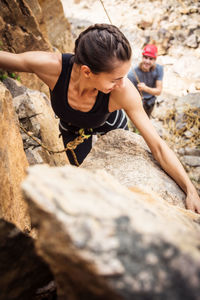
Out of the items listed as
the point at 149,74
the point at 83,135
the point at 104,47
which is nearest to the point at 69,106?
the point at 83,135

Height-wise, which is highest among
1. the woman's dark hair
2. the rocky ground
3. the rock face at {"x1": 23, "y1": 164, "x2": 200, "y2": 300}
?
the woman's dark hair

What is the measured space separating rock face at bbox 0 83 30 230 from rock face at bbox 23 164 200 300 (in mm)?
743

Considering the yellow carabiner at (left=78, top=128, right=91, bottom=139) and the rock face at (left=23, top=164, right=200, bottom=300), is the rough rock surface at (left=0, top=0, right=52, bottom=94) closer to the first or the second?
the yellow carabiner at (left=78, top=128, right=91, bottom=139)

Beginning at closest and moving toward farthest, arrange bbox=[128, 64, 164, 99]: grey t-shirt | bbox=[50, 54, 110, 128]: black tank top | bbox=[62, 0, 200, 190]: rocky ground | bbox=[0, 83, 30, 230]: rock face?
bbox=[0, 83, 30, 230]: rock face → bbox=[50, 54, 110, 128]: black tank top → bbox=[128, 64, 164, 99]: grey t-shirt → bbox=[62, 0, 200, 190]: rocky ground

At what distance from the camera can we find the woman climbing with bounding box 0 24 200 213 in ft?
5.86

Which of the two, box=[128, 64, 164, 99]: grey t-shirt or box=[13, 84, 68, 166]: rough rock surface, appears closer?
box=[13, 84, 68, 166]: rough rock surface

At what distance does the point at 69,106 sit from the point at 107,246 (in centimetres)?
191

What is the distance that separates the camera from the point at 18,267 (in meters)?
1.03

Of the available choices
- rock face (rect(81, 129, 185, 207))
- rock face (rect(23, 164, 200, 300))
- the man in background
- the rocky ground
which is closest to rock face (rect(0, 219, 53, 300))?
rock face (rect(23, 164, 200, 300))

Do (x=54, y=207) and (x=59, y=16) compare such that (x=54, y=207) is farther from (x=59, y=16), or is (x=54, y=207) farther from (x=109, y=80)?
(x=59, y=16)

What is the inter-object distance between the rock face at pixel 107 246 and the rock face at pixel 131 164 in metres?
1.00

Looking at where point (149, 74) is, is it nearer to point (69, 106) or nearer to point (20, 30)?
point (20, 30)

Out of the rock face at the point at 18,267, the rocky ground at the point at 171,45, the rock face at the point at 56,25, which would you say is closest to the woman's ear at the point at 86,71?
the rock face at the point at 18,267

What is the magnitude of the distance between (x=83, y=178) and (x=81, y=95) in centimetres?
160
